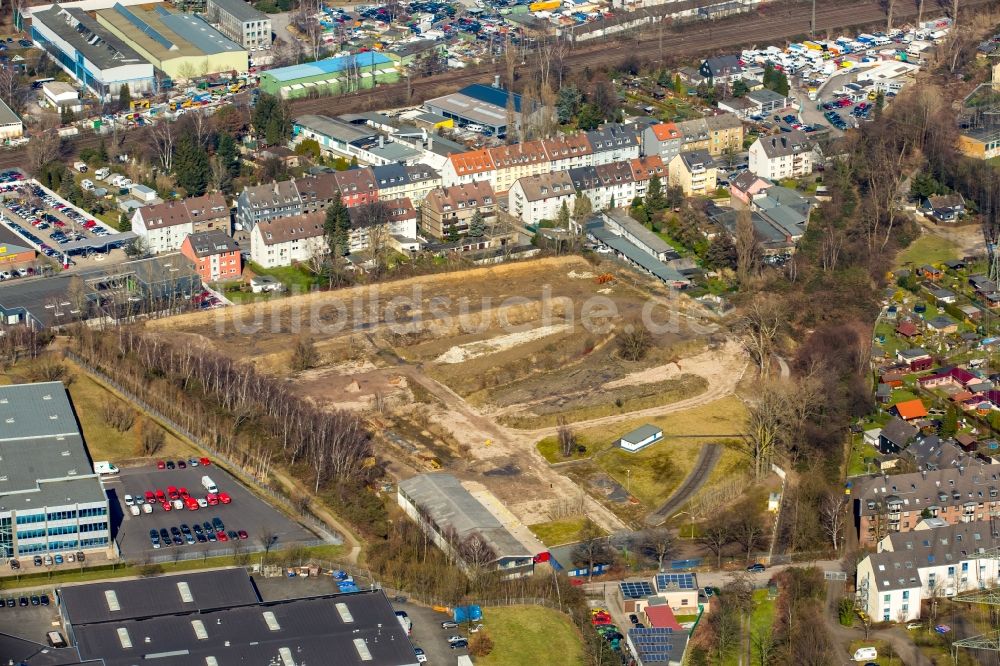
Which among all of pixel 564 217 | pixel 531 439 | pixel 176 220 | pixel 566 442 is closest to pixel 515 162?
pixel 564 217

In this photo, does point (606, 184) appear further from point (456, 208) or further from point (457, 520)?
point (457, 520)

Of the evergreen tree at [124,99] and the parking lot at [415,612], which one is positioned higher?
the evergreen tree at [124,99]

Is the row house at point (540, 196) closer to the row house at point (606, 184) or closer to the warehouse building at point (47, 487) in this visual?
the row house at point (606, 184)

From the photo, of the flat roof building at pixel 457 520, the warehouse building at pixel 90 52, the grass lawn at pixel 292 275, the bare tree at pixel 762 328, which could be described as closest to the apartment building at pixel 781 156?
the bare tree at pixel 762 328

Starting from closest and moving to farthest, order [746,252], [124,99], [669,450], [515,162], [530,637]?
[530,637] < [669,450] < [746,252] < [515,162] < [124,99]

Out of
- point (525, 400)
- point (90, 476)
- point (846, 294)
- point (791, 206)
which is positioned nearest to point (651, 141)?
point (791, 206)

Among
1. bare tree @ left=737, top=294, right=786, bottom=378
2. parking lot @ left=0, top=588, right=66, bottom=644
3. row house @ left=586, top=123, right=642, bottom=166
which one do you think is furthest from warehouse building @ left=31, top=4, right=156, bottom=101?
parking lot @ left=0, top=588, right=66, bottom=644
